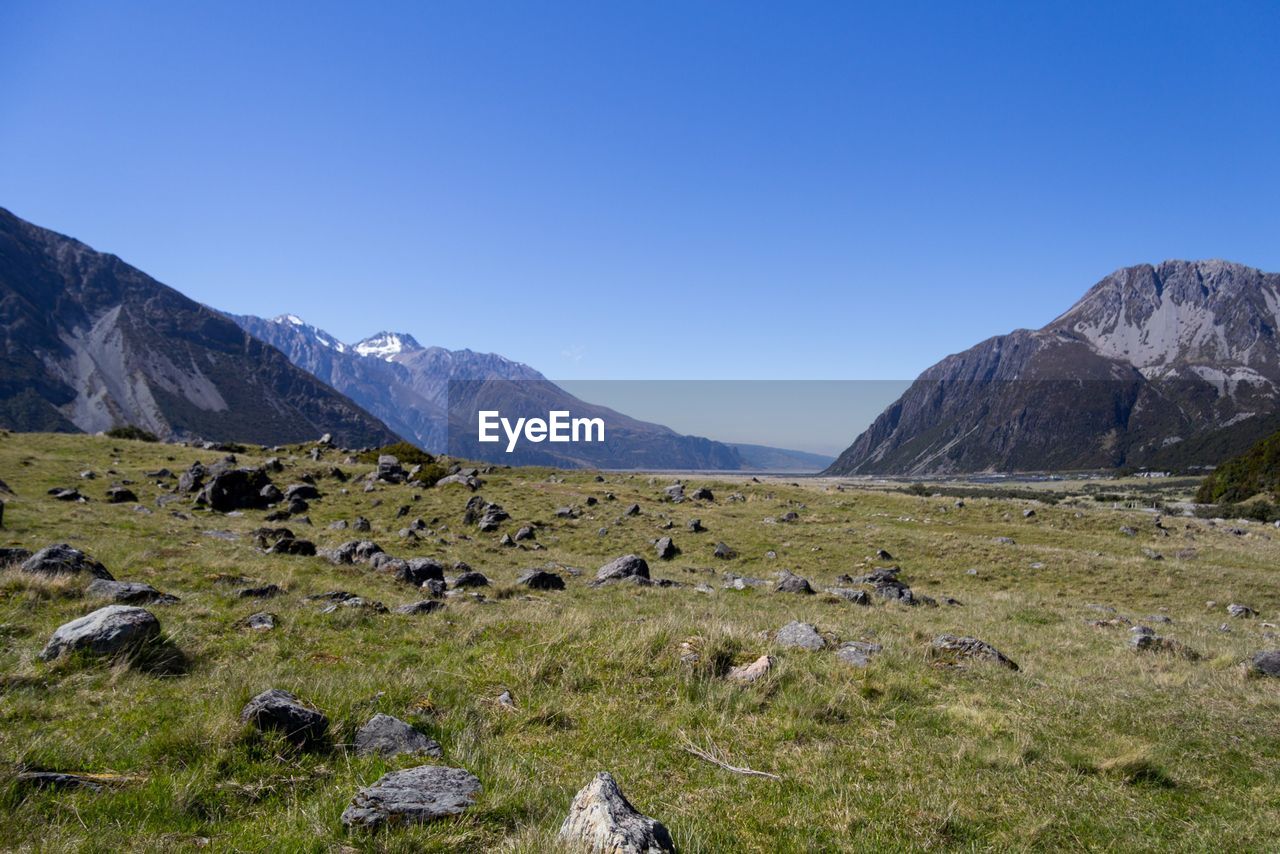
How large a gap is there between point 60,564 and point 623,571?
56.8 ft

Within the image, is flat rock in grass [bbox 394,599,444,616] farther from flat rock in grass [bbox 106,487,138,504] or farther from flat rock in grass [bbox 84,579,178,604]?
flat rock in grass [bbox 106,487,138,504]

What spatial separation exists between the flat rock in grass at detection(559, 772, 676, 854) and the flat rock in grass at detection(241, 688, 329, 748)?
352cm

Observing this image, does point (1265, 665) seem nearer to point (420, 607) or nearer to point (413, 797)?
point (413, 797)

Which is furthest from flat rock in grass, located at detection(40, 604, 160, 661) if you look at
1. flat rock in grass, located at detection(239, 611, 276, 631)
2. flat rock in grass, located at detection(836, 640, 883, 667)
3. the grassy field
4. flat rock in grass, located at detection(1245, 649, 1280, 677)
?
flat rock in grass, located at detection(1245, 649, 1280, 677)

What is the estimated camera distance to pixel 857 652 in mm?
12562

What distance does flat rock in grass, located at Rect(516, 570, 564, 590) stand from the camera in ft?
73.0

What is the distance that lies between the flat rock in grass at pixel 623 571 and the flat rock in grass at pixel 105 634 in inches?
650

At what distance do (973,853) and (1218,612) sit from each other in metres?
30.7

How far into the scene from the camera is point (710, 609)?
19047 millimetres

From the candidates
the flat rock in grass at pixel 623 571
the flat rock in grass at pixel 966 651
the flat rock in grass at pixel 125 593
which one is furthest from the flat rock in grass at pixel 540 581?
the flat rock in grass at pixel 966 651

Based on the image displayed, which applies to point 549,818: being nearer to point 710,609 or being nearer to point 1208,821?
point 1208,821

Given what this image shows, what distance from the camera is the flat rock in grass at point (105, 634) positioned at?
8.77 meters

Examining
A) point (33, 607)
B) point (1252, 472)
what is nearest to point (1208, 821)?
point (33, 607)

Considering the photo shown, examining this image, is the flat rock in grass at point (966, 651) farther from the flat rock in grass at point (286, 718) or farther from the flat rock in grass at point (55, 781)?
the flat rock in grass at point (55, 781)
